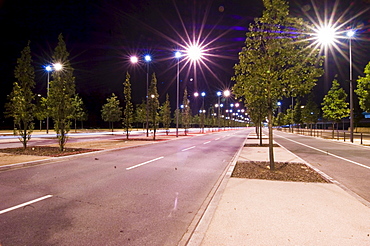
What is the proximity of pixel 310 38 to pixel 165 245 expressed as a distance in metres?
8.06

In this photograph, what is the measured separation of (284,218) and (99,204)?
3.94m

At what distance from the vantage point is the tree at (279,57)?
798cm

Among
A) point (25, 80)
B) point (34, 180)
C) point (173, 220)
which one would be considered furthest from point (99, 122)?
point (173, 220)

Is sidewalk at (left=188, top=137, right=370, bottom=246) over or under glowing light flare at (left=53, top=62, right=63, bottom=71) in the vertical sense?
under

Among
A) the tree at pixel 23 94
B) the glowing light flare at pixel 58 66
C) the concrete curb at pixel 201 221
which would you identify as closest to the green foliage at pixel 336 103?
the concrete curb at pixel 201 221

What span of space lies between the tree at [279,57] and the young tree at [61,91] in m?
11.1

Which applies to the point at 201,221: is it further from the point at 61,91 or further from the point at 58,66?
the point at 58,66

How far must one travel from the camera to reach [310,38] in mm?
7895

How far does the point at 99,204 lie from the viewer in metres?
5.18

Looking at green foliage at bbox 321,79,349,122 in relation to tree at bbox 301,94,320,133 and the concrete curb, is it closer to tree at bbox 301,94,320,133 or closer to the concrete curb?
tree at bbox 301,94,320,133

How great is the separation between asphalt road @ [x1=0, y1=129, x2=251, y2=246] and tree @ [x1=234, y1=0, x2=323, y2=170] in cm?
386

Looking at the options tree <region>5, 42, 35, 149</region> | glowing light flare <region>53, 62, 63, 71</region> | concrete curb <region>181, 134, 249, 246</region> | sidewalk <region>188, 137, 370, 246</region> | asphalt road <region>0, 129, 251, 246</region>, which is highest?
glowing light flare <region>53, 62, 63, 71</region>

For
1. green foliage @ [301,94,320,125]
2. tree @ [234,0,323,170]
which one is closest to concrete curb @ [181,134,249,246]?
tree @ [234,0,323,170]

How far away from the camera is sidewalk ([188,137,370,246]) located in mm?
3453
